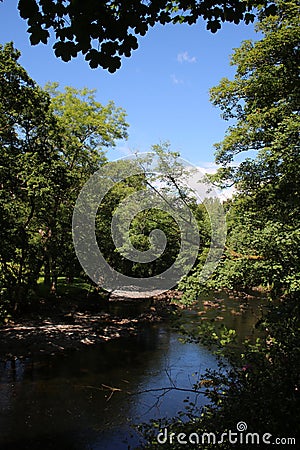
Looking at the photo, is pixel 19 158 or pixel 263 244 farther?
pixel 19 158

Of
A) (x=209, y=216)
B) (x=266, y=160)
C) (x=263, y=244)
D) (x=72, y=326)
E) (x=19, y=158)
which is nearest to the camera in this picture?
(x=263, y=244)

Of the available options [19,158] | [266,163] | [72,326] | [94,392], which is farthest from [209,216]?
[72,326]

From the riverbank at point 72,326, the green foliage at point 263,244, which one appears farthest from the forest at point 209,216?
the riverbank at point 72,326

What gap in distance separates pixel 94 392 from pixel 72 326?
699cm

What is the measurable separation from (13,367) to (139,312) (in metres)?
9.35

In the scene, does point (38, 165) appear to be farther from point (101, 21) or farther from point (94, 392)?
point (101, 21)

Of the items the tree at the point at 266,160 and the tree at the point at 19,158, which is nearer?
the tree at the point at 266,160

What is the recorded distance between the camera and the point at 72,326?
52.3 feet

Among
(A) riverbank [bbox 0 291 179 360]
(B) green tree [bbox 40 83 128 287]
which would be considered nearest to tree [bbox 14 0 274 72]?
(A) riverbank [bbox 0 291 179 360]

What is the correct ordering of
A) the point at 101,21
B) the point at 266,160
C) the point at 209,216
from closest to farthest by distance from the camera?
the point at 101,21 → the point at 266,160 → the point at 209,216

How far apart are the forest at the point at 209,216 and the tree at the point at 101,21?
91 mm

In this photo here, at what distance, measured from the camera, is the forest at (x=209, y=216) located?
162 inches

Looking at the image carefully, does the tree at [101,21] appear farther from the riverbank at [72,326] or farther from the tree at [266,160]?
the riverbank at [72,326]

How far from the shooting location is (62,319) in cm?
1698
